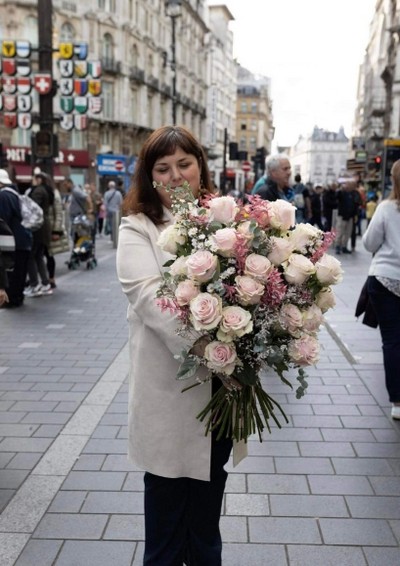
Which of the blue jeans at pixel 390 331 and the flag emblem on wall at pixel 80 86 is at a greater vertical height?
the flag emblem on wall at pixel 80 86

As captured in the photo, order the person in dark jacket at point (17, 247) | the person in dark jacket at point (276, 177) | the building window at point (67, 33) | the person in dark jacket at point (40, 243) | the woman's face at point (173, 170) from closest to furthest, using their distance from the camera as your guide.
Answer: the woman's face at point (173, 170)
the person in dark jacket at point (276, 177)
the person in dark jacket at point (17, 247)
the person in dark jacket at point (40, 243)
the building window at point (67, 33)

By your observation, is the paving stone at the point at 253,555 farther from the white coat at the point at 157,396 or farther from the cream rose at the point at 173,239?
the cream rose at the point at 173,239

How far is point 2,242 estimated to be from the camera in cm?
520

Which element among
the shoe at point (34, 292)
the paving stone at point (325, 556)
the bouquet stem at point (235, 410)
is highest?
the bouquet stem at point (235, 410)

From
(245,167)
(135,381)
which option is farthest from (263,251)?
(245,167)

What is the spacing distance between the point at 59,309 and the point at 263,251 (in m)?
7.32

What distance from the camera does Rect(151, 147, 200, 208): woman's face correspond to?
224 cm

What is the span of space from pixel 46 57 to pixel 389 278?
1052 cm

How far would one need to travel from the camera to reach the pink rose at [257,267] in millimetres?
1837

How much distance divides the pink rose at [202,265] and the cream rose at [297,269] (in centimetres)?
24

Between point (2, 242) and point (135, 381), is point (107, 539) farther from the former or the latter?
point (2, 242)

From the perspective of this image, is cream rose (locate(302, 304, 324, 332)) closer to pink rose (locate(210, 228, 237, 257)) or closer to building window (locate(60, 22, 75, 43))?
pink rose (locate(210, 228, 237, 257))

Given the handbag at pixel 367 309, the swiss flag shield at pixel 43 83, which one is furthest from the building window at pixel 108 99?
the handbag at pixel 367 309

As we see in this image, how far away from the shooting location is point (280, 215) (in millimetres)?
1980
